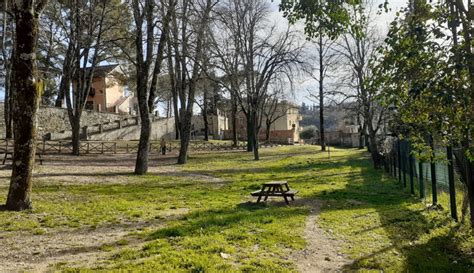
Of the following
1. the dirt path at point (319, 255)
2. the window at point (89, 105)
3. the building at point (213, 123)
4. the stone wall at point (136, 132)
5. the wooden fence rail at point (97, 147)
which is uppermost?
the window at point (89, 105)

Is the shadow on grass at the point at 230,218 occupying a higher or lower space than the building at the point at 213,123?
lower

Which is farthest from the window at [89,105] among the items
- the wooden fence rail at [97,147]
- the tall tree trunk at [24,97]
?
the tall tree trunk at [24,97]

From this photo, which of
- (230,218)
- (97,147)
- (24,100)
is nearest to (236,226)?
(230,218)

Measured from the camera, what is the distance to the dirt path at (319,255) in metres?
5.72

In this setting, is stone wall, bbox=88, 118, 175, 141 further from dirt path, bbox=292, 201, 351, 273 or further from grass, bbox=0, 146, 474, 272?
dirt path, bbox=292, 201, 351, 273

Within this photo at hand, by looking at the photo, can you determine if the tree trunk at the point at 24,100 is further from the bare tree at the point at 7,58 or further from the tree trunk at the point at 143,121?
the bare tree at the point at 7,58

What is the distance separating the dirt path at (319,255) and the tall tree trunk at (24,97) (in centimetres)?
585

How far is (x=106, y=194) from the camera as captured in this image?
37.6 feet

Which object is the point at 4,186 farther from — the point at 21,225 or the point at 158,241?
the point at 158,241

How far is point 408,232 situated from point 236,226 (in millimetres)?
3440

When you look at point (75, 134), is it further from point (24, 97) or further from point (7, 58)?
point (24, 97)

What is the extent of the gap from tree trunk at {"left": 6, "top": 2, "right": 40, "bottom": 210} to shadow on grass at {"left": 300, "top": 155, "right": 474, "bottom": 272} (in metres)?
6.66

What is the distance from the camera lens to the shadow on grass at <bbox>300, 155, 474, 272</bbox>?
19.7ft

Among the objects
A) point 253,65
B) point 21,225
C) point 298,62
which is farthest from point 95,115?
point 21,225
